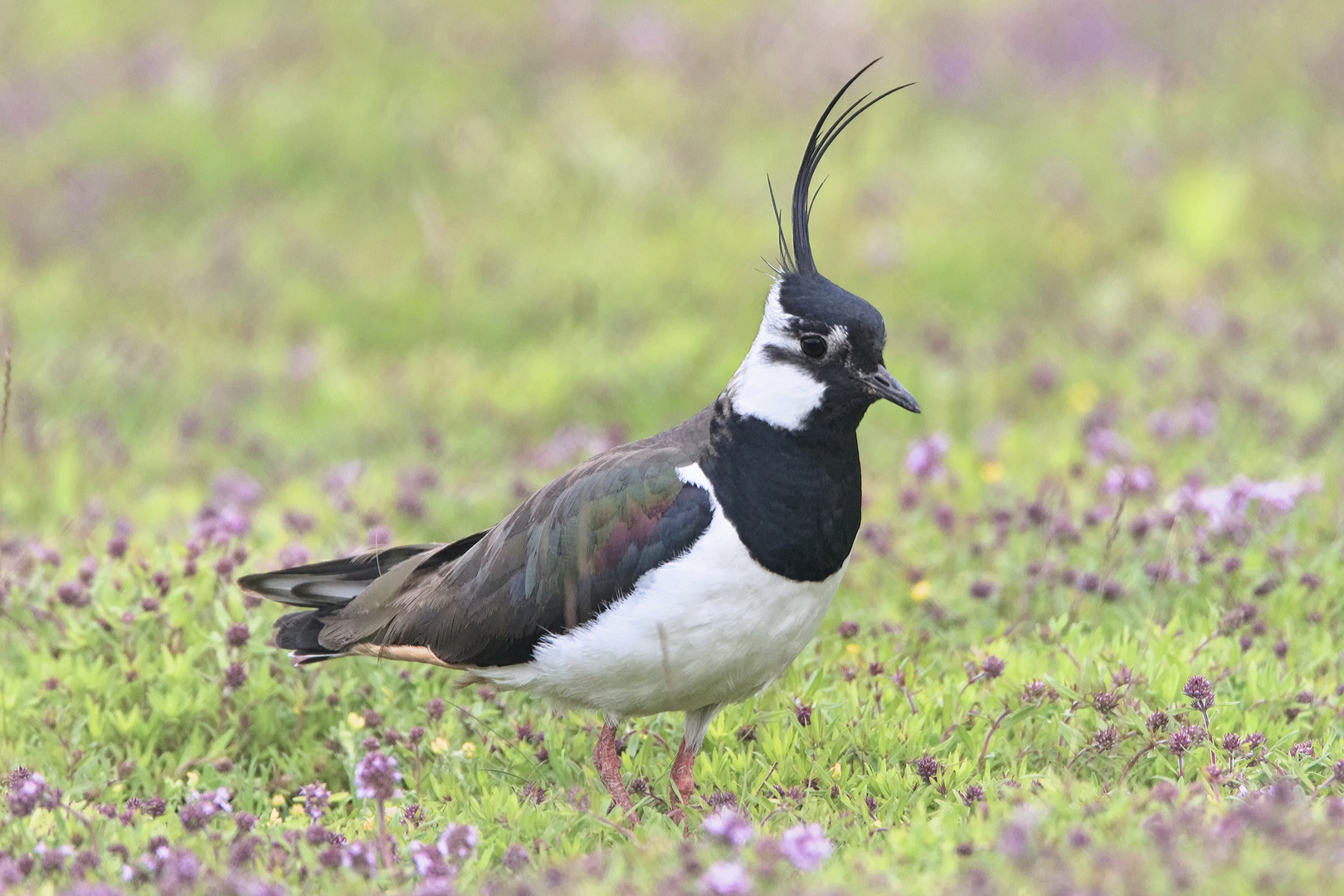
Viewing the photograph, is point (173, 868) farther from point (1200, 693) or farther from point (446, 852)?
point (1200, 693)

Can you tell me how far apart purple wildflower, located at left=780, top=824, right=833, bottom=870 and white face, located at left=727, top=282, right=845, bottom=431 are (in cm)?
149

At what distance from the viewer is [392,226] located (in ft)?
37.5

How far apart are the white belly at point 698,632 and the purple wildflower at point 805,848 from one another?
96 centimetres

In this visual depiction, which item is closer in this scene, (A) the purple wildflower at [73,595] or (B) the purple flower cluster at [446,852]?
(B) the purple flower cluster at [446,852]

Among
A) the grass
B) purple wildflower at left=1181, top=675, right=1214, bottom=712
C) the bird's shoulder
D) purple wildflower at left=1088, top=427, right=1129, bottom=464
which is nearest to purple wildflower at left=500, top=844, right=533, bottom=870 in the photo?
the grass

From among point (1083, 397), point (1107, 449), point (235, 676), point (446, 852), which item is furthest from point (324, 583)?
point (1083, 397)

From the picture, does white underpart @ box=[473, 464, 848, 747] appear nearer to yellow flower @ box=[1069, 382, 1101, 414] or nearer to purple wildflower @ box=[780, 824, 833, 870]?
purple wildflower @ box=[780, 824, 833, 870]

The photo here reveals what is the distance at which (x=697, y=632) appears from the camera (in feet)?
15.1

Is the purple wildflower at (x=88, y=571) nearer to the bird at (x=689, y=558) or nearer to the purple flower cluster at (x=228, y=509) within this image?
the purple flower cluster at (x=228, y=509)

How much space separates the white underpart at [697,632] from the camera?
15.2ft

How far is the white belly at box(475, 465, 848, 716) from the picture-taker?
182 inches

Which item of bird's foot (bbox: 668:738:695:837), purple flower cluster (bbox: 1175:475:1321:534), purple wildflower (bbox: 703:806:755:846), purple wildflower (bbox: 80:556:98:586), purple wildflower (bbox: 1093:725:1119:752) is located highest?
purple flower cluster (bbox: 1175:475:1321:534)

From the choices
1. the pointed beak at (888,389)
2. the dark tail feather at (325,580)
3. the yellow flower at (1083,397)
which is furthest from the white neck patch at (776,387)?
the yellow flower at (1083,397)

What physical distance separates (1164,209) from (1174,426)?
146 inches
